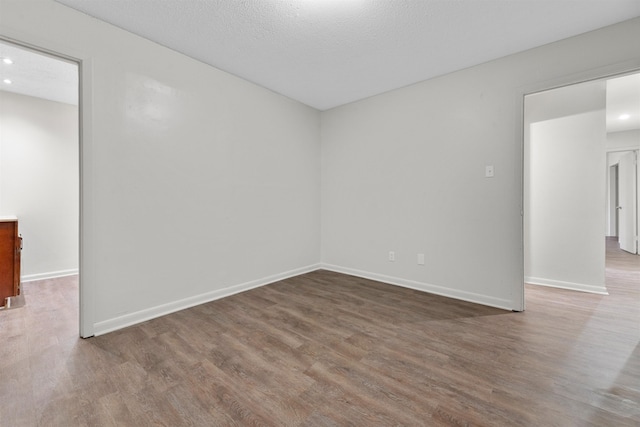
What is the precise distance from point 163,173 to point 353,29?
212 centimetres

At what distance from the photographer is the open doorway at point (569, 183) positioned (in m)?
3.17

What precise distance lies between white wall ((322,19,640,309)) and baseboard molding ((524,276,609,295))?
1.29 m

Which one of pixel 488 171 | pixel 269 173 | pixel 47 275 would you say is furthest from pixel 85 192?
pixel 488 171

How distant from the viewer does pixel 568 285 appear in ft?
10.8

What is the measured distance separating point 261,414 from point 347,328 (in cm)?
105

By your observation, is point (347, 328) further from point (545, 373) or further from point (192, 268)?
point (192, 268)

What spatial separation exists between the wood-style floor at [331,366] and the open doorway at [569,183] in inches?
25.2

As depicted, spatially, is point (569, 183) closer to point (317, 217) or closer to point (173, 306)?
point (317, 217)

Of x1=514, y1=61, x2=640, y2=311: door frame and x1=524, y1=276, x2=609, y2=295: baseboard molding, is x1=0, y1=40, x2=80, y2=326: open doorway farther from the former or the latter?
x1=524, y1=276, x2=609, y2=295: baseboard molding

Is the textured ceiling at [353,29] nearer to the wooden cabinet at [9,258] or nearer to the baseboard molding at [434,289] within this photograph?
the wooden cabinet at [9,258]

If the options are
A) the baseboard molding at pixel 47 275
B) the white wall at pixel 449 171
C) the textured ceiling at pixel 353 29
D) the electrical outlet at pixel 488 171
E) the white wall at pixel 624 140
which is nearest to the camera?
the textured ceiling at pixel 353 29

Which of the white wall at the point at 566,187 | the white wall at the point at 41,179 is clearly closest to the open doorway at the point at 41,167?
the white wall at the point at 41,179

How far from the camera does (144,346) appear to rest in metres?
1.95

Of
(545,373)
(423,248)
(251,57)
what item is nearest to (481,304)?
(423,248)
